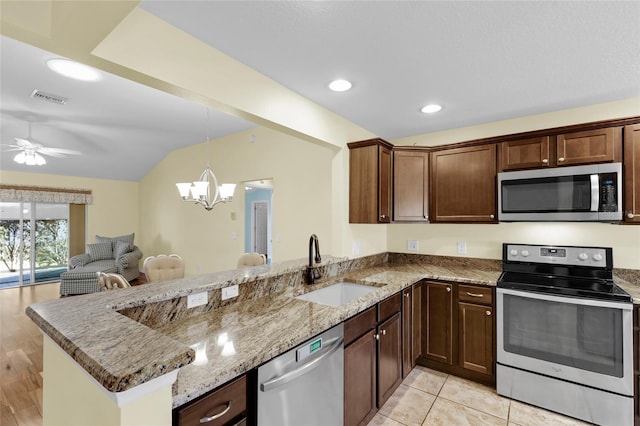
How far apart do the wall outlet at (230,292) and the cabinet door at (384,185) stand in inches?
60.1

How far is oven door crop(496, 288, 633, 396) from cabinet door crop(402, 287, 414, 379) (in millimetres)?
685

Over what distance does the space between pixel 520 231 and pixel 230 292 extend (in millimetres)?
2710

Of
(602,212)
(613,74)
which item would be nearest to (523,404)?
(602,212)

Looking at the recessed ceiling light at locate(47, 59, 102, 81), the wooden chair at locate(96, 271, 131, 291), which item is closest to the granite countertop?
the wooden chair at locate(96, 271, 131, 291)

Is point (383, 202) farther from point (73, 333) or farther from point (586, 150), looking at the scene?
point (73, 333)

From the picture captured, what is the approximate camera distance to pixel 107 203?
6922 mm

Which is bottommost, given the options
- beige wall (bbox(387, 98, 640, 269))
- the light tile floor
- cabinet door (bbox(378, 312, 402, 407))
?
the light tile floor

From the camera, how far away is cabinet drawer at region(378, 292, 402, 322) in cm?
209

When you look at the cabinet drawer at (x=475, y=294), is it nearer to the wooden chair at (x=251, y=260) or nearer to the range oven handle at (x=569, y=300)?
the range oven handle at (x=569, y=300)

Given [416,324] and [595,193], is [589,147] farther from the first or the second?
[416,324]

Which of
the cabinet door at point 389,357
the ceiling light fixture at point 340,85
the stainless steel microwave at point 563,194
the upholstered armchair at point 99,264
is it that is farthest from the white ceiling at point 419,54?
the upholstered armchair at point 99,264

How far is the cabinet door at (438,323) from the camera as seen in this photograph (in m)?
2.65

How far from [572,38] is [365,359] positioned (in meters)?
2.20

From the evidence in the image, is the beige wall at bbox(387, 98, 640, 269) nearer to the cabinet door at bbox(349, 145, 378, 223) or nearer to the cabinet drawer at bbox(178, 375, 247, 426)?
the cabinet door at bbox(349, 145, 378, 223)
